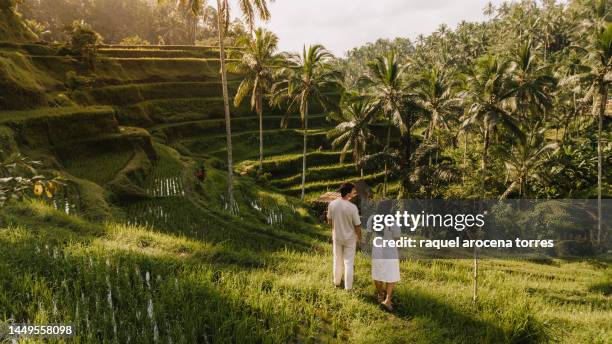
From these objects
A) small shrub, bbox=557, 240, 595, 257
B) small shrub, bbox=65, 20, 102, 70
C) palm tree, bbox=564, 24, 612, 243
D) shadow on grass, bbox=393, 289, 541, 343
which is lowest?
small shrub, bbox=557, 240, 595, 257

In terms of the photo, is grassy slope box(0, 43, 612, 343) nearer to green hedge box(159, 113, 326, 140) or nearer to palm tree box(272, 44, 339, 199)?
palm tree box(272, 44, 339, 199)

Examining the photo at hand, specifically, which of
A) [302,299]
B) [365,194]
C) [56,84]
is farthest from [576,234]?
[56,84]

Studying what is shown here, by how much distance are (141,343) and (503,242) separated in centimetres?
3106

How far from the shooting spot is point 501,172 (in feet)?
108

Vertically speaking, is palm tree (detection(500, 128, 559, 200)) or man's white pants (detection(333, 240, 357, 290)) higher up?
palm tree (detection(500, 128, 559, 200))

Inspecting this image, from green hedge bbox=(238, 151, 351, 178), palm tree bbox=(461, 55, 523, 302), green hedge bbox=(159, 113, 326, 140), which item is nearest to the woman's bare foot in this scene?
palm tree bbox=(461, 55, 523, 302)

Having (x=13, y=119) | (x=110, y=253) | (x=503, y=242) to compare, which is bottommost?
(x=503, y=242)

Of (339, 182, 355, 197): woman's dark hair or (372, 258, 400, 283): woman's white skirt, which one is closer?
(372, 258, 400, 283): woman's white skirt

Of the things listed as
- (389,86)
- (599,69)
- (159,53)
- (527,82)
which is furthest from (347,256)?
(159,53)

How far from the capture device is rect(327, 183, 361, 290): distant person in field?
639 centimetres

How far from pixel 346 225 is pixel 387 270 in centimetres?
97

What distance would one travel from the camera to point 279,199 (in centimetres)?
2628

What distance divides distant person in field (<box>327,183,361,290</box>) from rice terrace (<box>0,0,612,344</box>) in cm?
4

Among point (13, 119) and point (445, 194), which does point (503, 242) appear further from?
point (13, 119)
